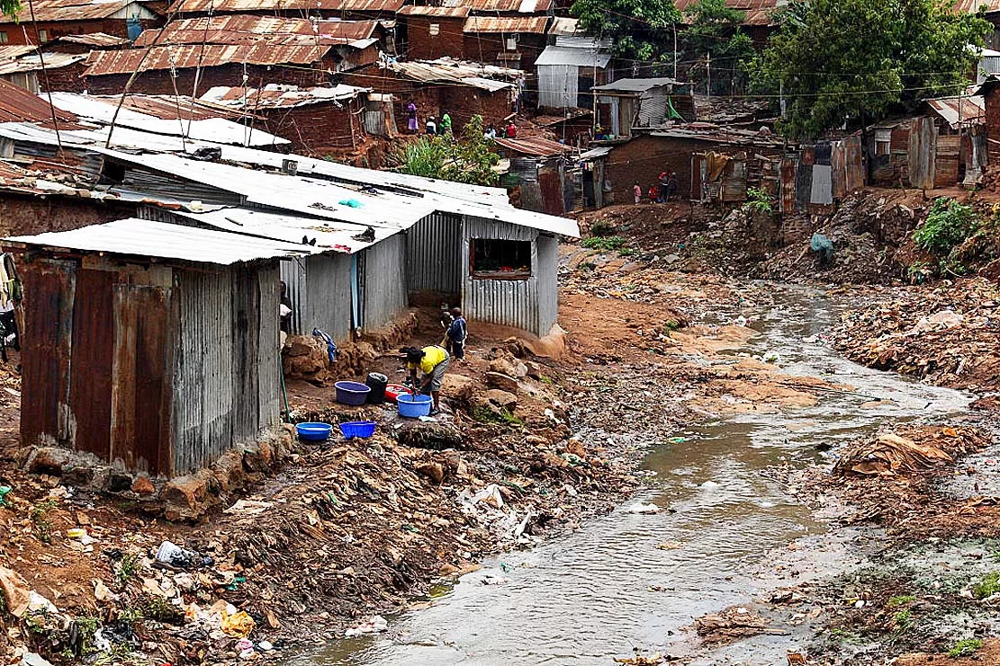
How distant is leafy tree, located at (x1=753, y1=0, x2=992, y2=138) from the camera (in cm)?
2842

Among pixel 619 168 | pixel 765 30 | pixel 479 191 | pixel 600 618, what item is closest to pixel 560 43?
pixel 765 30

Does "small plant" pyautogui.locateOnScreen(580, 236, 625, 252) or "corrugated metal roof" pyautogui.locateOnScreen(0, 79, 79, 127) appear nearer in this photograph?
"corrugated metal roof" pyautogui.locateOnScreen(0, 79, 79, 127)

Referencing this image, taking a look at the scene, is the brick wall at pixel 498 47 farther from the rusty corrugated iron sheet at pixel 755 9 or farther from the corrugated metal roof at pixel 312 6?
the rusty corrugated iron sheet at pixel 755 9

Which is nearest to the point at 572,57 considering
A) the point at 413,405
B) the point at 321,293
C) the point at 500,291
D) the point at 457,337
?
the point at 500,291

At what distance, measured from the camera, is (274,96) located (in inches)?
1094

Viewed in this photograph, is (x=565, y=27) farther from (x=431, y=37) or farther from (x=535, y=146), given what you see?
(x=535, y=146)

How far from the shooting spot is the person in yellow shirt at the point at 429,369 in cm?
1441

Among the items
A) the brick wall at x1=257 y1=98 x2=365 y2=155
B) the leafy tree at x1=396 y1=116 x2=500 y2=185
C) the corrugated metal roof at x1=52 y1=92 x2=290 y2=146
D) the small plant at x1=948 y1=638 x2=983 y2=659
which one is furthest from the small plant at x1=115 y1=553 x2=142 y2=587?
the brick wall at x1=257 y1=98 x2=365 y2=155

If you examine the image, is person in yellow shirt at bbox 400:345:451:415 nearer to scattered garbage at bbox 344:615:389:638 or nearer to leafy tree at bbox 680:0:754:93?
scattered garbage at bbox 344:615:389:638

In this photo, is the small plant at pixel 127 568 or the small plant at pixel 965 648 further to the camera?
the small plant at pixel 127 568

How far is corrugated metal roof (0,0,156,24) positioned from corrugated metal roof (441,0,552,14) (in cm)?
1022

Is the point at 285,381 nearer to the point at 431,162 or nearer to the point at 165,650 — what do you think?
the point at 165,650

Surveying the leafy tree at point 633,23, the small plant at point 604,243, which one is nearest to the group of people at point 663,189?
the small plant at point 604,243

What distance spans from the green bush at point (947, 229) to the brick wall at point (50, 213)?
1661 centimetres
